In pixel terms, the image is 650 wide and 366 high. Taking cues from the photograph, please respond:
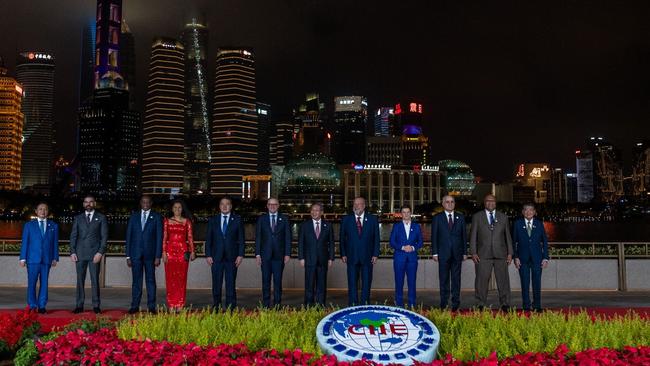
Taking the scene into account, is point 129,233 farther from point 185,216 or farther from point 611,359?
point 611,359

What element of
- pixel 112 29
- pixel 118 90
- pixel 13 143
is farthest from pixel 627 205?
pixel 13 143

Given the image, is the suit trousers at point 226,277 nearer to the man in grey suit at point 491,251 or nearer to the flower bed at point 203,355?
the flower bed at point 203,355

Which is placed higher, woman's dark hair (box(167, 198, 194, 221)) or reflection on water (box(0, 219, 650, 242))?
woman's dark hair (box(167, 198, 194, 221))

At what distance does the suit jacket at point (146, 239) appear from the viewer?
9.22 m

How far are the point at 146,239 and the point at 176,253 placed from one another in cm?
67

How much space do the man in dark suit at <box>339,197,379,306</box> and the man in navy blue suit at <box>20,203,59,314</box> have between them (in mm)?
5162

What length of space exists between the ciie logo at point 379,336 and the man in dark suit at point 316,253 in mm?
3741

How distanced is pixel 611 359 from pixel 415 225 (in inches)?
214

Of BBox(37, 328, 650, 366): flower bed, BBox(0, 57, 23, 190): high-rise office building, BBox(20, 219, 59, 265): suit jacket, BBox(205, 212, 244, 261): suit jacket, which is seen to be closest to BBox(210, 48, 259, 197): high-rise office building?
BBox(0, 57, 23, 190): high-rise office building

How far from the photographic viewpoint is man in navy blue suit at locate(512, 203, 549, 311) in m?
9.52

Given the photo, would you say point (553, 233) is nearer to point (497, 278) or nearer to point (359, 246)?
point (497, 278)

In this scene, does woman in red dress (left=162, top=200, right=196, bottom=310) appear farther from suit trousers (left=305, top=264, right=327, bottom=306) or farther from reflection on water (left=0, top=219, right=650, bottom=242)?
reflection on water (left=0, top=219, right=650, bottom=242)

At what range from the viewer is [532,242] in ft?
31.3

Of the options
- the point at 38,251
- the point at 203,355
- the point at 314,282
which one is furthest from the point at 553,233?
the point at 203,355
